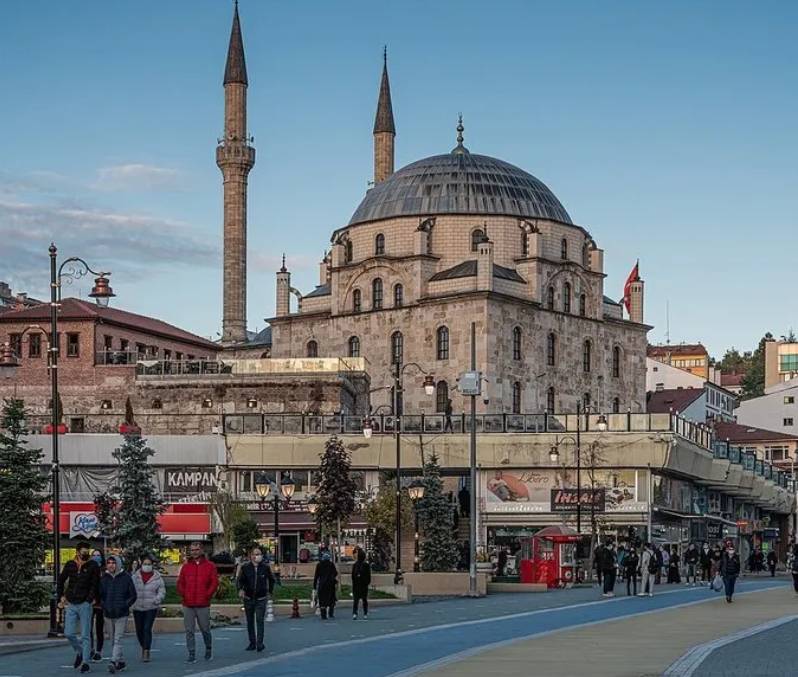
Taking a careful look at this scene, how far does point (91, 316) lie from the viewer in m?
90.8

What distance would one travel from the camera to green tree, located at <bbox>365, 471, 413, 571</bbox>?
6656 cm

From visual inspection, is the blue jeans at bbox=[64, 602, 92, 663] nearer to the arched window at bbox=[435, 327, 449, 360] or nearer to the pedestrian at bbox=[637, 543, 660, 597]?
the pedestrian at bbox=[637, 543, 660, 597]

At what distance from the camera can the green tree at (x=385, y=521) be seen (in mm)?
66562

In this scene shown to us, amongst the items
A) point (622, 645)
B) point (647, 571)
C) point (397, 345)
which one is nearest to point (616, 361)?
point (397, 345)

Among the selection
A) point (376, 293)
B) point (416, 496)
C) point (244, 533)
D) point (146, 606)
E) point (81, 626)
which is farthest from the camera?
point (376, 293)

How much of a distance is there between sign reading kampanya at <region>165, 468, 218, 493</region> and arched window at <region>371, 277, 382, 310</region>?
80.7 feet

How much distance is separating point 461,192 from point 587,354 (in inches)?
442

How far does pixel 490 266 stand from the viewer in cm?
9381

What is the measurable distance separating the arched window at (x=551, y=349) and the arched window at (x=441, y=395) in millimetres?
7002

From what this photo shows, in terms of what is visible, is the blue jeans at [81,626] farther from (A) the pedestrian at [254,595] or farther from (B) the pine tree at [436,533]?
(B) the pine tree at [436,533]

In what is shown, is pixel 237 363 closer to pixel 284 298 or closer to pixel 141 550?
pixel 284 298

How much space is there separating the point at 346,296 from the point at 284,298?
23.3 ft

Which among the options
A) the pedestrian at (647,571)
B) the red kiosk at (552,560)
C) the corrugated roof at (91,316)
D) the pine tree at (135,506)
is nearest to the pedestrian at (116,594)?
the pine tree at (135,506)

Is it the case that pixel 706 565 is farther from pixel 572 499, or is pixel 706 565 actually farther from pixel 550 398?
pixel 550 398
